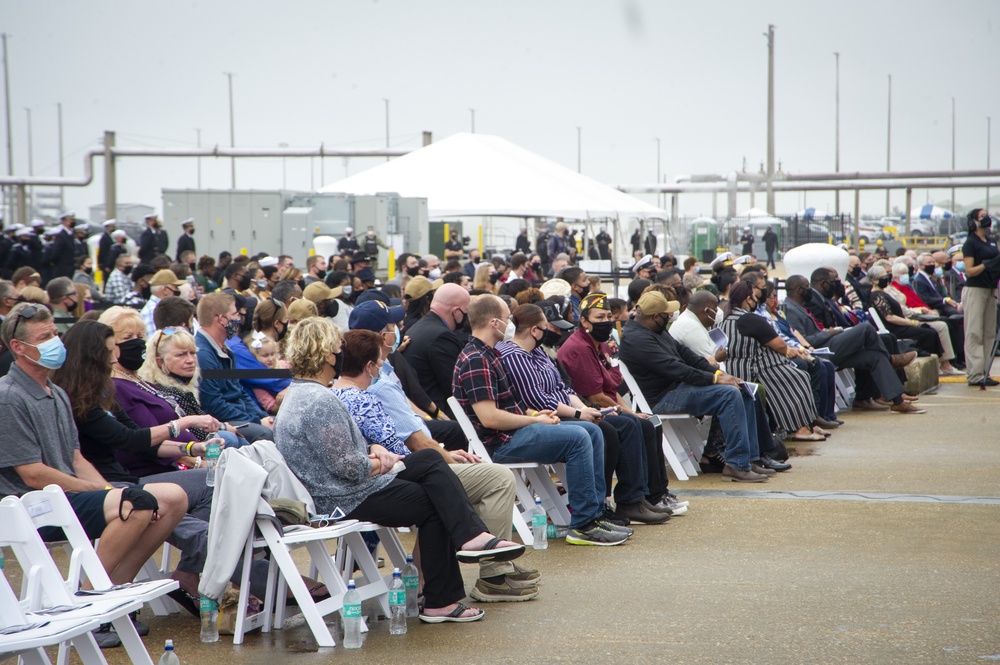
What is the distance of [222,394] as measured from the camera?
21.3 feet

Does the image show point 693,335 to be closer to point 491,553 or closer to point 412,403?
point 412,403

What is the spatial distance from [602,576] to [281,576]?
1.73m

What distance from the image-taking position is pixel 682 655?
14.2 ft

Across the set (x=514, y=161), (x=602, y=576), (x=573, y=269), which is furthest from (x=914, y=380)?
(x=514, y=161)

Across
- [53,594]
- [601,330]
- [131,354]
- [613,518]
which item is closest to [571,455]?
[613,518]

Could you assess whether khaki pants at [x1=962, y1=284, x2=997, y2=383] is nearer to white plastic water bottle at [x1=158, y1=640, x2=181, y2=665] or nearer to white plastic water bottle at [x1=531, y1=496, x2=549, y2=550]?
white plastic water bottle at [x1=531, y1=496, x2=549, y2=550]

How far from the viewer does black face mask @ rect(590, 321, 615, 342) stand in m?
7.39

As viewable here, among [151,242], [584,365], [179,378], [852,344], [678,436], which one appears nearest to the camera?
[179,378]

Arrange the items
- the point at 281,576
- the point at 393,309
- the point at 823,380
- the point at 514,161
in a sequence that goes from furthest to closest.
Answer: the point at 514,161, the point at 823,380, the point at 393,309, the point at 281,576

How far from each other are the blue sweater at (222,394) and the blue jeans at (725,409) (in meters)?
3.21

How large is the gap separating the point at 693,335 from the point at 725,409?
0.79 meters

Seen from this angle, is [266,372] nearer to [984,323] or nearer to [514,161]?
[984,323]

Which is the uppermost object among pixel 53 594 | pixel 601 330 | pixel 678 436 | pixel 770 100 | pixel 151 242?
pixel 770 100

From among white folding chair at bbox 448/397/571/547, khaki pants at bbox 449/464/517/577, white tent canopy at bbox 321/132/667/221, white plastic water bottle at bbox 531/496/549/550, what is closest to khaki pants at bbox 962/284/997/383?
white folding chair at bbox 448/397/571/547
